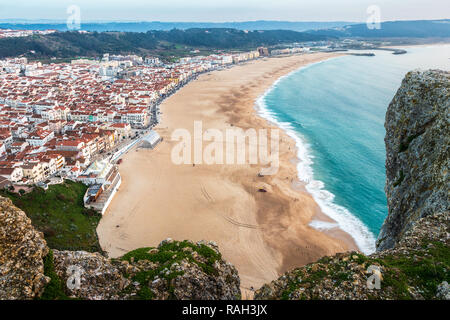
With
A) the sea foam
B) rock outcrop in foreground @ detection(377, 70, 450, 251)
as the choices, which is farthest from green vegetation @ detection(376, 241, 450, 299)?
the sea foam

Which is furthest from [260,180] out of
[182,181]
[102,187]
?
[102,187]

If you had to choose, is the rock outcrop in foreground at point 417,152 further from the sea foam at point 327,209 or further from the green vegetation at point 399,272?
the sea foam at point 327,209

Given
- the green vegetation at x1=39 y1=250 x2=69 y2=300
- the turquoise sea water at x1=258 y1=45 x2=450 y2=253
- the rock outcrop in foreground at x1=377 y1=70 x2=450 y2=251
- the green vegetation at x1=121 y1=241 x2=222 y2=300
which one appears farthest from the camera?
the turquoise sea water at x1=258 y1=45 x2=450 y2=253

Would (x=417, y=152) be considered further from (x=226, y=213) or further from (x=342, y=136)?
(x=342, y=136)

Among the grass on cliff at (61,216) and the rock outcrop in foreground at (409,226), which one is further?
the grass on cliff at (61,216)

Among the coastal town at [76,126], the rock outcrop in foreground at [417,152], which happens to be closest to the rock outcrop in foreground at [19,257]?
the rock outcrop in foreground at [417,152]

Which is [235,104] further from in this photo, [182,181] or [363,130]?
[182,181]

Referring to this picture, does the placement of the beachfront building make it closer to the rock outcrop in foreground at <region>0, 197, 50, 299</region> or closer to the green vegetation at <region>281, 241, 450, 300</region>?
the rock outcrop in foreground at <region>0, 197, 50, 299</region>
